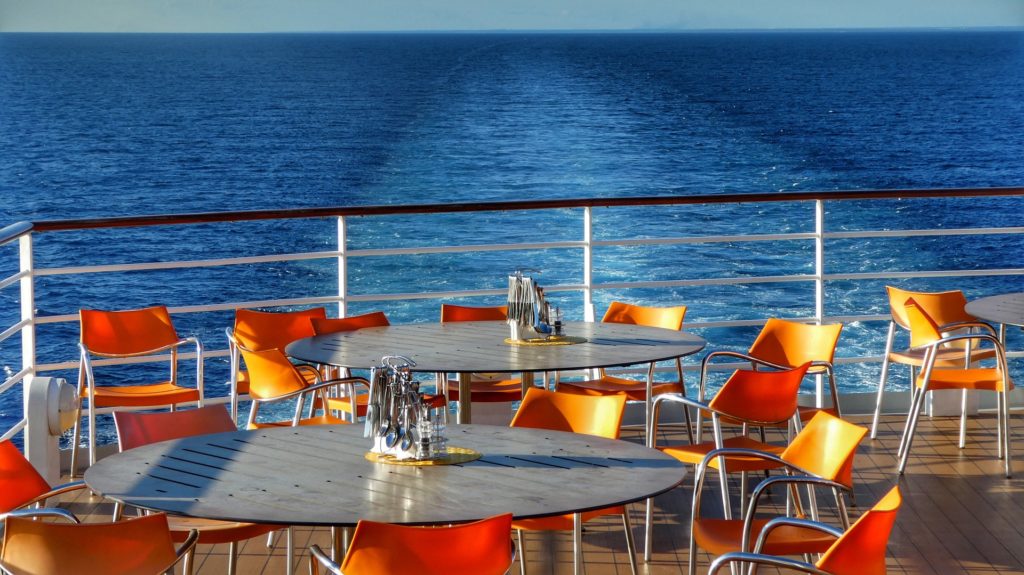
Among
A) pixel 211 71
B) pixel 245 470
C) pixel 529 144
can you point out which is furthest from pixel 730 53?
pixel 245 470

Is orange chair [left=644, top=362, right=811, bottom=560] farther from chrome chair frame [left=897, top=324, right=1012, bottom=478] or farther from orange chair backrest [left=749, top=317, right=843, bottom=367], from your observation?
chrome chair frame [left=897, top=324, right=1012, bottom=478]

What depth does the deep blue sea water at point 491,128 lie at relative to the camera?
3288 cm

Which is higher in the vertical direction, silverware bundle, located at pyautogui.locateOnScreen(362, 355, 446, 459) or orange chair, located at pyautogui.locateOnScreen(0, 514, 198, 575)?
silverware bundle, located at pyautogui.locateOnScreen(362, 355, 446, 459)

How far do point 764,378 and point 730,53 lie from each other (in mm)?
42378

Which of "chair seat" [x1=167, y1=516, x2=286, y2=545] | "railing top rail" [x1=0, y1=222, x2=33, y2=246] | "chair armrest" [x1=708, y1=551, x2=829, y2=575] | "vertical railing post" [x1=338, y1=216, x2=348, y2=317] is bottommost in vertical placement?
"chair seat" [x1=167, y1=516, x2=286, y2=545]

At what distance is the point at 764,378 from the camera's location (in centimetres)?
411

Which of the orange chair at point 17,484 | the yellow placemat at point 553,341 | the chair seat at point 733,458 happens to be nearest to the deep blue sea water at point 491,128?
the yellow placemat at point 553,341

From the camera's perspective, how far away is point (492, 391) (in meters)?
5.16

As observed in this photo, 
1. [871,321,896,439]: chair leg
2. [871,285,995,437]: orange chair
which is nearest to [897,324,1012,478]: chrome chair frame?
[871,285,995,437]: orange chair

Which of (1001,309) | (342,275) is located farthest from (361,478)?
(1001,309)

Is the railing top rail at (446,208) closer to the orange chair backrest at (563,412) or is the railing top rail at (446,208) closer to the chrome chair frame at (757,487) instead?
the orange chair backrest at (563,412)

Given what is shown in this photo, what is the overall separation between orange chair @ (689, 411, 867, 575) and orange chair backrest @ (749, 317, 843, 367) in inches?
60.9

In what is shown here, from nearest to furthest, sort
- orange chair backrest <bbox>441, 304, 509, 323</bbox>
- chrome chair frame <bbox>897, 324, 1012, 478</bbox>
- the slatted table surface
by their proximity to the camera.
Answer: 1. the slatted table surface
2. chrome chair frame <bbox>897, 324, 1012, 478</bbox>
3. orange chair backrest <bbox>441, 304, 509, 323</bbox>

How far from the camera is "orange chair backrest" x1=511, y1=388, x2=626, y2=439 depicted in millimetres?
3717
